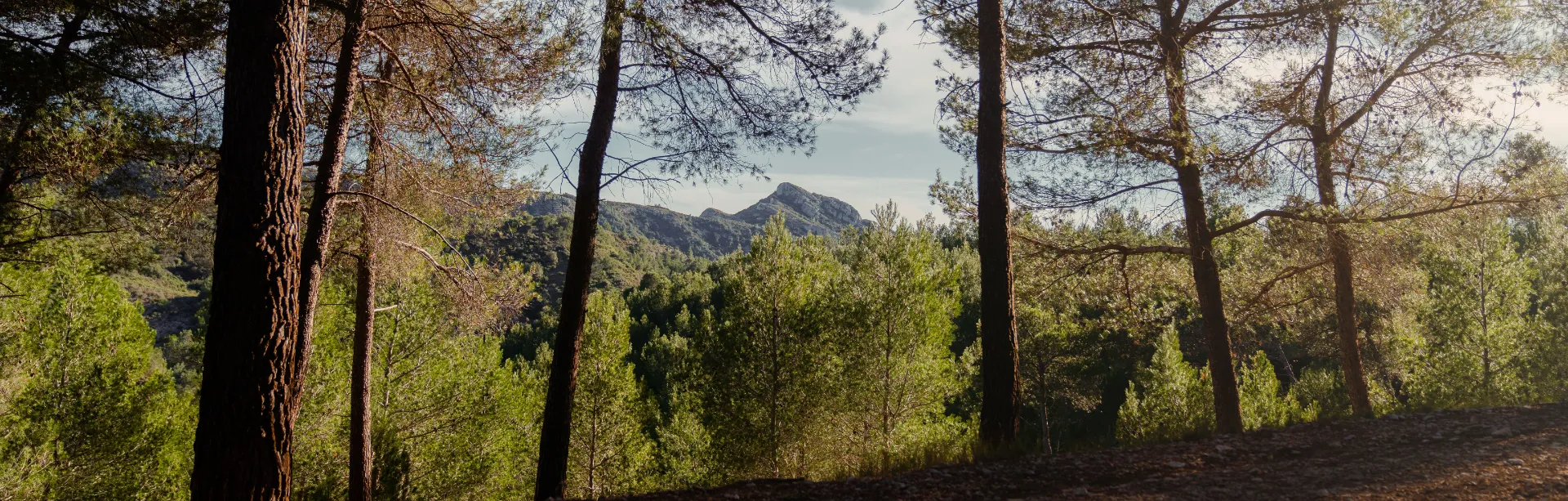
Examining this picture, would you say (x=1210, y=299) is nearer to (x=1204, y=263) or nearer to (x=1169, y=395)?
(x=1204, y=263)

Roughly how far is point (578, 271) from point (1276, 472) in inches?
211

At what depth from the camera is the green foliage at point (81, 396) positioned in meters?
13.2

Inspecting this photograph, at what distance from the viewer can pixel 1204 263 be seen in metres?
8.47

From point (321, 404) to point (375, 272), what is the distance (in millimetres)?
8484

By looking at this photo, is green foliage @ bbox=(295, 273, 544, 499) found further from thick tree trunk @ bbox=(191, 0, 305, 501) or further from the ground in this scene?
the ground

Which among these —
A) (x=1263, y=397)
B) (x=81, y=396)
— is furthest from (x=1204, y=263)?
(x=81, y=396)

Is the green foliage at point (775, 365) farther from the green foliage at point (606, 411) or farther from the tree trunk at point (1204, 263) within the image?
the tree trunk at point (1204, 263)

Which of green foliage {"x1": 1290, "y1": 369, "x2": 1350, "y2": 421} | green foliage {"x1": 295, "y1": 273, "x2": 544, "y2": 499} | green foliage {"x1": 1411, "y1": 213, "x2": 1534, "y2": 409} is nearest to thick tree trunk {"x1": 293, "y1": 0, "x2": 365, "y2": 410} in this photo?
green foliage {"x1": 295, "y1": 273, "x2": 544, "y2": 499}

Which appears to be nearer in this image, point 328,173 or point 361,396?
point 328,173

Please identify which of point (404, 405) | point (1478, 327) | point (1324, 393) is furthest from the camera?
point (1324, 393)

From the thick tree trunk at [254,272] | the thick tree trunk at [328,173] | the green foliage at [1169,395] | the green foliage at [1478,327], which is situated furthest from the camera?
the green foliage at [1169,395]

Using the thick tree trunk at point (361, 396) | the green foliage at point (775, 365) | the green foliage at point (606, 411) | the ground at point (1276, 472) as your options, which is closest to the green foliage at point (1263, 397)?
the green foliage at point (775, 365)

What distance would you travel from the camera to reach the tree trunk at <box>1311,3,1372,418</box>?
8.37 m

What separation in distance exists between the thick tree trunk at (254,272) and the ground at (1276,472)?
2.09 meters
